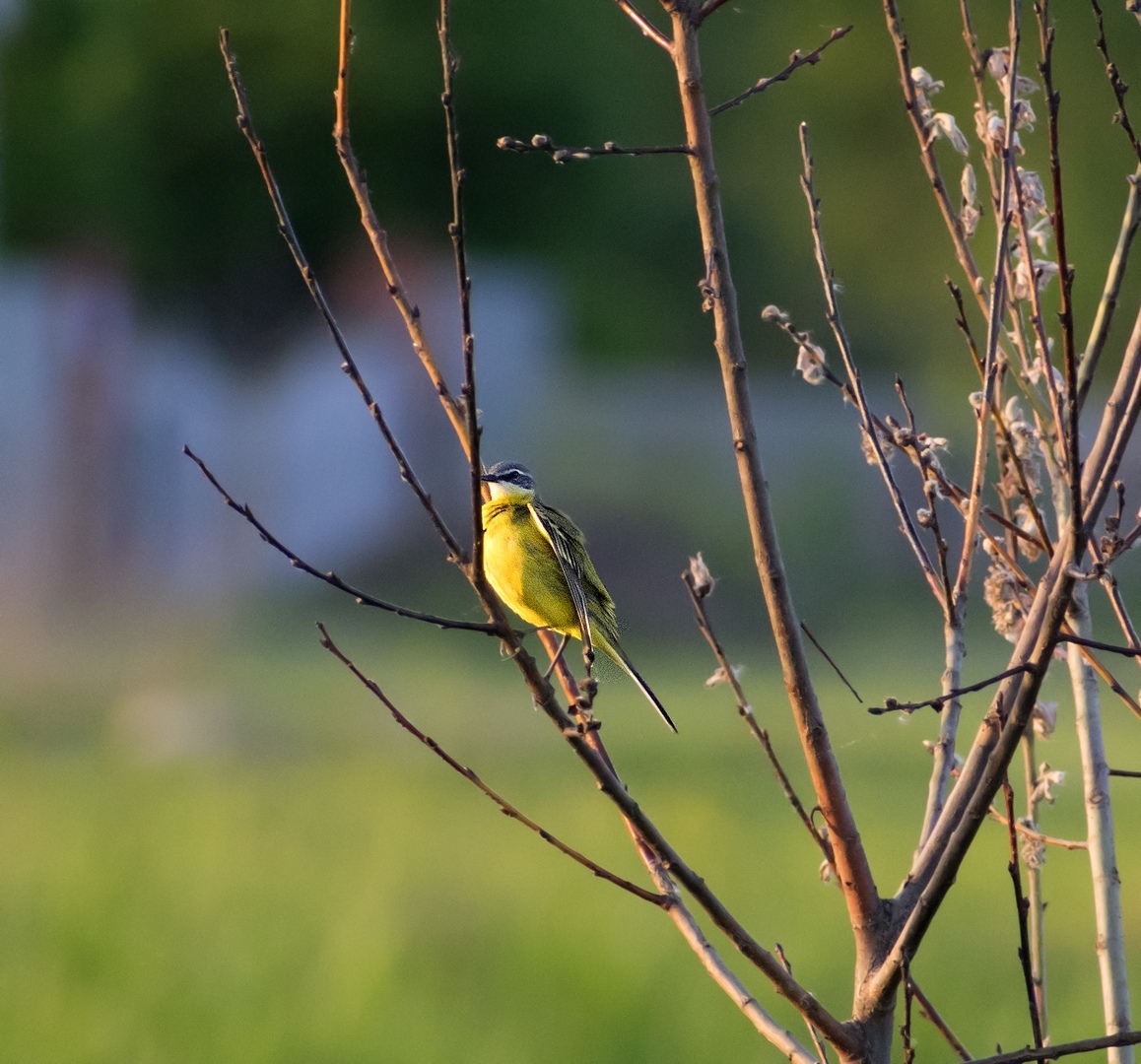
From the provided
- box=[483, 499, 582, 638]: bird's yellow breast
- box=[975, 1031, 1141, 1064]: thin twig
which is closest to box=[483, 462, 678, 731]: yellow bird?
box=[483, 499, 582, 638]: bird's yellow breast

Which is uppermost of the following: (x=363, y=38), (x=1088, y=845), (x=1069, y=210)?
(x=363, y=38)

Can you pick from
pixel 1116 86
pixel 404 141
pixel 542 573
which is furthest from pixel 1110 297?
pixel 404 141

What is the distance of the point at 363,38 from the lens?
3348mm

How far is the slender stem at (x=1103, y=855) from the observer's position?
2.09 ft

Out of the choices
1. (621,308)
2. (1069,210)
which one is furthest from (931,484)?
(621,308)

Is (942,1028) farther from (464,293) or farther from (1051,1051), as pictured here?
(464,293)

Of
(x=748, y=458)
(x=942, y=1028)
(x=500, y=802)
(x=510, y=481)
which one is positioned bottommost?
(x=942, y=1028)

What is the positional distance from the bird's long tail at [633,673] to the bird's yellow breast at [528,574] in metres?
0.02

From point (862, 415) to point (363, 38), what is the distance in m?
3.04

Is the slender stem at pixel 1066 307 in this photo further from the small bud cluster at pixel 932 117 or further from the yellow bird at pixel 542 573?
the yellow bird at pixel 542 573

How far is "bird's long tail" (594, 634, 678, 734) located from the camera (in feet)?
2.60

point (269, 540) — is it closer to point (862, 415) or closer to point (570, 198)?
point (862, 415)

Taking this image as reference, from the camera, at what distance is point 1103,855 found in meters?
0.65

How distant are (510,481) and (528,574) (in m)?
0.14
